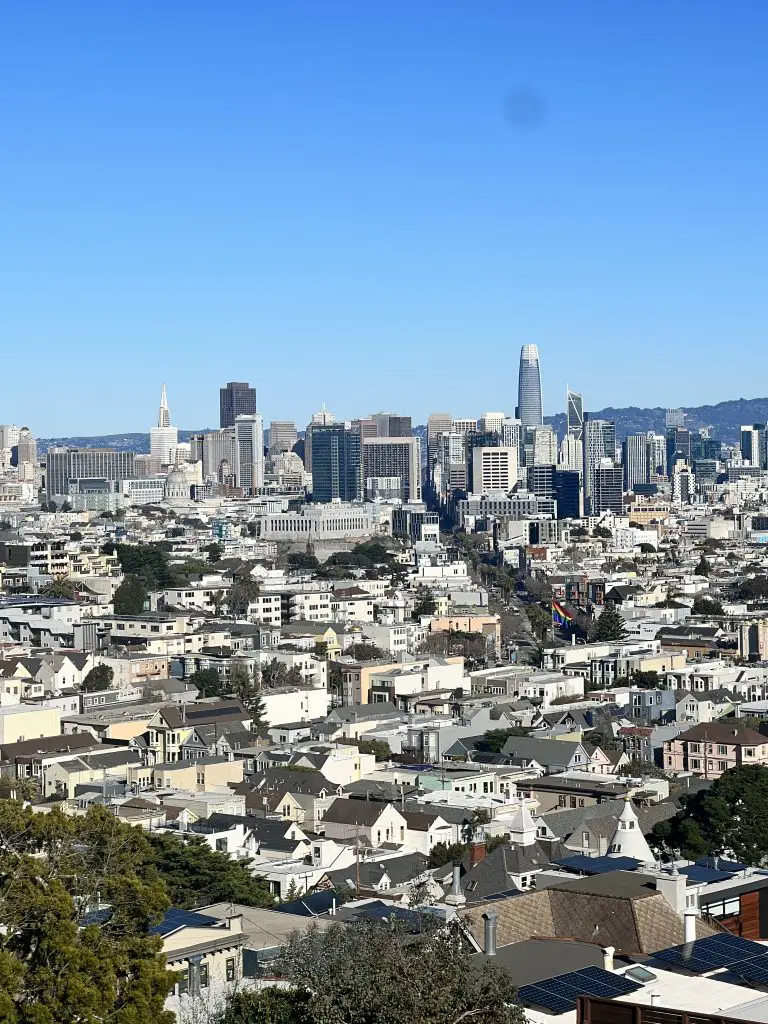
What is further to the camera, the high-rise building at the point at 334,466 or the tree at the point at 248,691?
the high-rise building at the point at 334,466

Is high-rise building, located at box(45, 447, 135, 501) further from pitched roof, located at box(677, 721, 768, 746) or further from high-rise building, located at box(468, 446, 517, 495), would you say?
pitched roof, located at box(677, 721, 768, 746)

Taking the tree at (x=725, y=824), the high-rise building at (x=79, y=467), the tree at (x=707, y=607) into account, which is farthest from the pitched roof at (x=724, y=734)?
the high-rise building at (x=79, y=467)

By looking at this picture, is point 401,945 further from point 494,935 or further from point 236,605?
point 236,605

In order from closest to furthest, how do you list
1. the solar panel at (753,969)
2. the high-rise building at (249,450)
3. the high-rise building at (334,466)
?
the solar panel at (753,969), the high-rise building at (334,466), the high-rise building at (249,450)

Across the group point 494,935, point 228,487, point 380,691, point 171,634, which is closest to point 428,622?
point 171,634

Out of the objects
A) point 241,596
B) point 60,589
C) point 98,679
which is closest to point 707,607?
point 241,596

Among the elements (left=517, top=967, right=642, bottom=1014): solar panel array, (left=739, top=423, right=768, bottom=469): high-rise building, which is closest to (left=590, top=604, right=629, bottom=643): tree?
(left=517, top=967, right=642, bottom=1014): solar panel array

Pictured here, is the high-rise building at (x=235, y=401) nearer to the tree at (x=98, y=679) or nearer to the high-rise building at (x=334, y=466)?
the high-rise building at (x=334, y=466)
